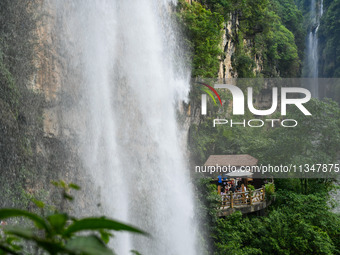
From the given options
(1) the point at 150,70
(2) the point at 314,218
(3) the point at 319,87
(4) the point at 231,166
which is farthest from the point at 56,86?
(3) the point at 319,87

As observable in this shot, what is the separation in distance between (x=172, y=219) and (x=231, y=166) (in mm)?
6081

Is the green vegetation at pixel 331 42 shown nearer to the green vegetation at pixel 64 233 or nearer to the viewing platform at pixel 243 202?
the viewing platform at pixel 243 202

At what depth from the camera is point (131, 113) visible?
1241 cm

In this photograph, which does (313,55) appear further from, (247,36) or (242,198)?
(242,198)

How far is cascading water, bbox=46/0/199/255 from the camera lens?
387 inches

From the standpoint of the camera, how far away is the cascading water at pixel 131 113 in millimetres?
9828

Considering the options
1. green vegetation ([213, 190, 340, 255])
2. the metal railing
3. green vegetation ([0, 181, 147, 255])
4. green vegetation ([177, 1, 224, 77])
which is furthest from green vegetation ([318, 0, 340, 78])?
green vegetation ([0, 181, 147, 255])

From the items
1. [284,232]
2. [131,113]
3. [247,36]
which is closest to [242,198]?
[284,232]

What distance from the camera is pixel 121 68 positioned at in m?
12.1

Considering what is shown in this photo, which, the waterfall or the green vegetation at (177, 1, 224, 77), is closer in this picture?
the green vegetation at (177, 1, 224, 77)

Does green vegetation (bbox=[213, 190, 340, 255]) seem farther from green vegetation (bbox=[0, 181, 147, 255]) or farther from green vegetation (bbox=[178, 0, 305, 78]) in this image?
green vegetation (bbox=[0, 181, 147, 255])

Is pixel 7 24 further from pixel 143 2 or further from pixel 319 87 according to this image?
pixel 319 87

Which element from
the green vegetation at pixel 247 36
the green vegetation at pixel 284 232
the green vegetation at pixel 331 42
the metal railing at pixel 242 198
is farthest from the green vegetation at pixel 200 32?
the green vegetation at pixel 331 42

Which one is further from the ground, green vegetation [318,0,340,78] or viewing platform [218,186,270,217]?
green vegetation [318,0,340,78]
